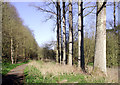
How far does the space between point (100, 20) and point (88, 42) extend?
854cm

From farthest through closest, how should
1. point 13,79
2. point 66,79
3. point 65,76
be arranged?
point 13,79 → point 65,76 → point 66,79

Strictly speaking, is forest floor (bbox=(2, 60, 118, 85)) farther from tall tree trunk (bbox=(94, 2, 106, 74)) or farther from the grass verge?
tall tree trunk (bbox=(94, 2, 106, 74))

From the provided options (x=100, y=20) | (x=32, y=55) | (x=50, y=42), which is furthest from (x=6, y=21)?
(x=32, y=55)

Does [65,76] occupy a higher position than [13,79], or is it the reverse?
[65,76]

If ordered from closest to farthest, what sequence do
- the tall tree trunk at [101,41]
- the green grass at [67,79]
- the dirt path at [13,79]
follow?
the green grass at [67,79]
the tall tree trunk at [101,41]
the dirt path at [13,79]

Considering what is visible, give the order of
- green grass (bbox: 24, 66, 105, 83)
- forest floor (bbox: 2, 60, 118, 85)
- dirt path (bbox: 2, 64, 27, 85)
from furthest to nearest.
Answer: dirt path (bbox: 2, 64, 27, 85), forest floor (bbox: 2, 60, 118, 85), green grass (bbox: 24, 66, 105, 83)

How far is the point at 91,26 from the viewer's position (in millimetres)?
14445

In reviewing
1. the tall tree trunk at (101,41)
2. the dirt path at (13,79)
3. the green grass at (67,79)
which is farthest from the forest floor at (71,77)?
the dirt path at (13,79)

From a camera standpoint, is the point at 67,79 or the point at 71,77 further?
the point at 71,77

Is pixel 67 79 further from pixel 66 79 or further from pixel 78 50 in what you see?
pixel 78 50

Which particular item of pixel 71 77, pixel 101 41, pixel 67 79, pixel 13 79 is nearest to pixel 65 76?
pixel 71 77

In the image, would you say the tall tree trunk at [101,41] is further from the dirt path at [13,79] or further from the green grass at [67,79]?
the dirt path at [13,79]

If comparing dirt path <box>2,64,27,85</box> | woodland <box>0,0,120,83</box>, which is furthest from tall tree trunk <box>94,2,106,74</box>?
dirt path <box>2,64,27,85</box>

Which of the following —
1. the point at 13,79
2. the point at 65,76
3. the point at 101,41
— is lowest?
the point at 13,79
